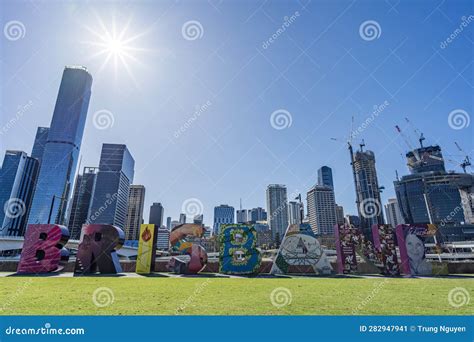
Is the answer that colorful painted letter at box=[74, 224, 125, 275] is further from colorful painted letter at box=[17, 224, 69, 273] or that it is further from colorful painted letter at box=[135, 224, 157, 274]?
colorful painted letter at box=[135, 224, 157, 274]

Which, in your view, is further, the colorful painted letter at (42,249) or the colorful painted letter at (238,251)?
the colorful painted letter at (238,251)

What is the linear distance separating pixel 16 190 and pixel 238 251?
605 feet

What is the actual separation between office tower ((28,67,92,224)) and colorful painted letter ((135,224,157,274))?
383ft

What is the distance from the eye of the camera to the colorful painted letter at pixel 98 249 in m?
27.4

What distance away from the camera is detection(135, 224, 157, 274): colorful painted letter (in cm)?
3009

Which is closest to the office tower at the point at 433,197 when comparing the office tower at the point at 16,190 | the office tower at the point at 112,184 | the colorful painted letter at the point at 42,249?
the colorful painted letter at the point at 42,249

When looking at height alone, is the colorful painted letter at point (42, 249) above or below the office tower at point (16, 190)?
below

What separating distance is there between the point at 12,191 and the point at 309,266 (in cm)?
18932

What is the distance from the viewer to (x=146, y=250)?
1219 inches

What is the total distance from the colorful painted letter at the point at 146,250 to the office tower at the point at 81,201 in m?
167

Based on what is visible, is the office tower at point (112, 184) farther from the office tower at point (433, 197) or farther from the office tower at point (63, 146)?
the office tower at point (433, 197)
